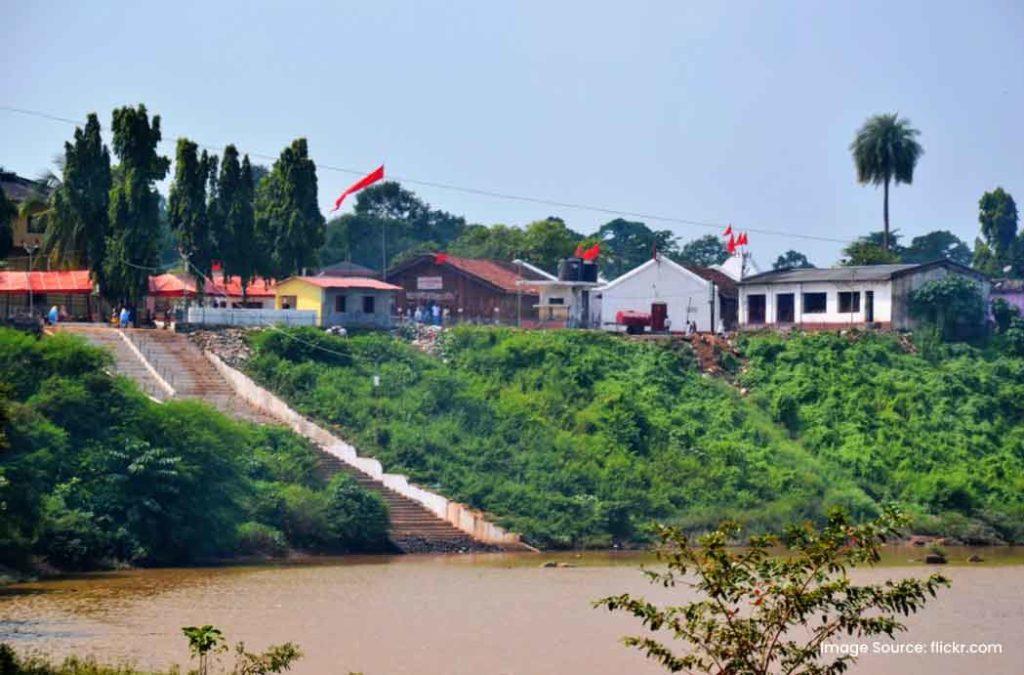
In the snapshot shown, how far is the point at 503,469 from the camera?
49.2 meters

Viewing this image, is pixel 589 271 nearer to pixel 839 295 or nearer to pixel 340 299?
pixel 839 295

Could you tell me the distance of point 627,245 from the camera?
10788 cm

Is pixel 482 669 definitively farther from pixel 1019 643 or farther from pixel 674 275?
pixel 674 275

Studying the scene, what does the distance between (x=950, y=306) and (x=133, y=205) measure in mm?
30744

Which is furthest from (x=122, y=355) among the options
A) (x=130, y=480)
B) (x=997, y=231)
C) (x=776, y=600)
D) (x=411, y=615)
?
(x=997, y=231)

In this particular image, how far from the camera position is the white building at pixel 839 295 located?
64.7 metres

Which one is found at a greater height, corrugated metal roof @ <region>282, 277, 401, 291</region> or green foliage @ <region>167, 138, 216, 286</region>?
green foliage @ <region>167, 138, 216, 286</region>

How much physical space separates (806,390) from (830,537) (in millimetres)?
38607

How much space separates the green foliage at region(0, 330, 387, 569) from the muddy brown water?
1123 millimetres

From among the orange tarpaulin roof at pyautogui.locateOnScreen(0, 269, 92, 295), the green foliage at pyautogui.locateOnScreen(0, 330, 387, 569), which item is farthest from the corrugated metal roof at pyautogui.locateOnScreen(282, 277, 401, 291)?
the green foliage at pyautogui.locateOnScreen(0, 330, 387, 569)

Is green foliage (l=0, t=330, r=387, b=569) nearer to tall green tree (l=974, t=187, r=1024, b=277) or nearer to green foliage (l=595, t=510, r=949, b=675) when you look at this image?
green foliage (l=595, t=510, r=949, b=675)

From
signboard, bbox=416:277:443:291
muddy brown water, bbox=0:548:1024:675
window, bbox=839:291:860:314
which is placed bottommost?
muddy brown water, bbox=0:548:1024:675

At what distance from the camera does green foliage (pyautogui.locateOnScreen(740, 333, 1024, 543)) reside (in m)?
52.4

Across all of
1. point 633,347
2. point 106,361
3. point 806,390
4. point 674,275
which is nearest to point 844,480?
point 806,390
